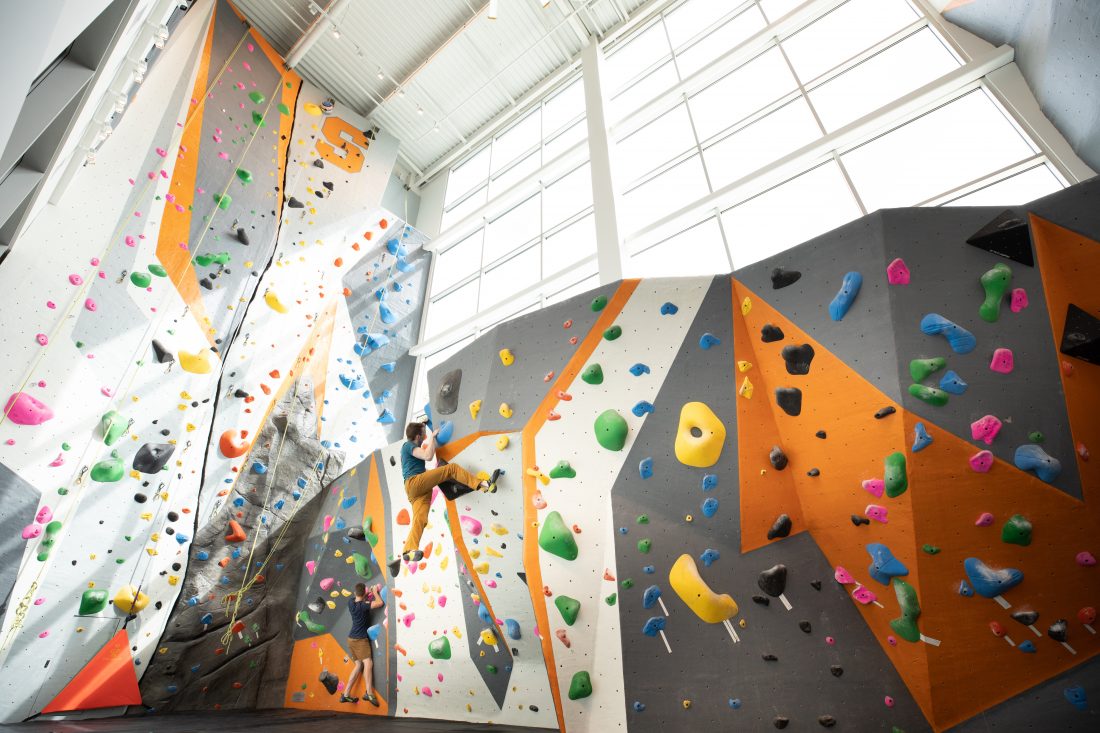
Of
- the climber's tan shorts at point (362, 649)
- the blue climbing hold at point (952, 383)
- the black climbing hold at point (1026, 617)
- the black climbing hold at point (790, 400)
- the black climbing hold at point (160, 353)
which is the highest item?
the black climbing hold at point (160, 353)

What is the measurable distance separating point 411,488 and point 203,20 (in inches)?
281

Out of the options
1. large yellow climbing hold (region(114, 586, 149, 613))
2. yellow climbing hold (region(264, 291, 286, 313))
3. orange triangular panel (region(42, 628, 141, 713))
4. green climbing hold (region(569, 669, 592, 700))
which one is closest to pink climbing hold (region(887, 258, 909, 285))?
green climbing hold (region(569, 669, 592, 700))

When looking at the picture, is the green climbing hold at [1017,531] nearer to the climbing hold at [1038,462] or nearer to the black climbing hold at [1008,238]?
the climbing hold at [1038,462]

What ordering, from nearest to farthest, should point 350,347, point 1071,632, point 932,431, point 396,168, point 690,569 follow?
point 1071,632, point 932,431, point 690,569, point 350,347, point 396,168

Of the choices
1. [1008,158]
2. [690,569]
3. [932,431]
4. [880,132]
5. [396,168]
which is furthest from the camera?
[396,168]

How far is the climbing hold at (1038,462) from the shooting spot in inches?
97.9

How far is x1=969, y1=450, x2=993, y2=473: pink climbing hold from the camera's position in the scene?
8.55 ft

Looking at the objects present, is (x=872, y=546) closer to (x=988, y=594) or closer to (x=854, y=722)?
(x=988, y=594)

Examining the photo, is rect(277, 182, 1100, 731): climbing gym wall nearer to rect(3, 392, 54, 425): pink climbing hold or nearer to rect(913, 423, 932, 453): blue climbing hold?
rect(913, 423, 932, 453): blue climbing hold

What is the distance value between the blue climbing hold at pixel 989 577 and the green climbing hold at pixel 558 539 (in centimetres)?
231

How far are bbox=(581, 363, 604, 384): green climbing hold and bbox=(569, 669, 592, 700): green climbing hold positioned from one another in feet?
6.90

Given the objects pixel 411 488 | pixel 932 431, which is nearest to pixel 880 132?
pixel 932 431

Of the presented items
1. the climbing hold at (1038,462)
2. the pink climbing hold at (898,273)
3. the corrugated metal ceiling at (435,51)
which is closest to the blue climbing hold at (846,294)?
the pink climbing hold at (898,273)

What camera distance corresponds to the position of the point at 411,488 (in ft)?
15.1
